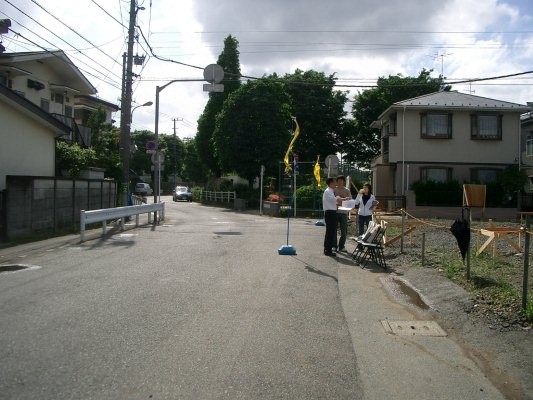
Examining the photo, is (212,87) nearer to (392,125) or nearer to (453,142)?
(392,125)

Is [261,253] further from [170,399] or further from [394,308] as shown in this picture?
[170,399]

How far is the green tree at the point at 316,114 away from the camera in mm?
47656

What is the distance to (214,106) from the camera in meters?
47.6

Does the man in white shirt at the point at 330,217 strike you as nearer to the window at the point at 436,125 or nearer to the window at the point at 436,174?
the window at the point at 436,174

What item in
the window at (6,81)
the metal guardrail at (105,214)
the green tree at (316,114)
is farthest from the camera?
the green tree at (316,114)

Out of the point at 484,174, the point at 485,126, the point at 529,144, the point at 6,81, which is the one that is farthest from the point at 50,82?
the point at 529,144

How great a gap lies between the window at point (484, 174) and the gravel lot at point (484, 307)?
19.1m

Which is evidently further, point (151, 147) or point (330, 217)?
point (151, 147)

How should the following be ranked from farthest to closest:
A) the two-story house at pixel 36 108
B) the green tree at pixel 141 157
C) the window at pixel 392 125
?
1. the green tree at pixel 141 157
2. the window at pixel 392 125
3. the two-story house at pixel 36 108

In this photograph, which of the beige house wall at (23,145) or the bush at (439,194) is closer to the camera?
the beige house wall at (23,145)

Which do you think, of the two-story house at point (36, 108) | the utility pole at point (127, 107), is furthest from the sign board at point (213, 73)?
the two-story house at point (36, 108)

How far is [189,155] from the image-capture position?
211 feet

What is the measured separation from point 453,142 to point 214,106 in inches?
949

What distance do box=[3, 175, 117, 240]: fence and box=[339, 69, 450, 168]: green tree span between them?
30.1 m
